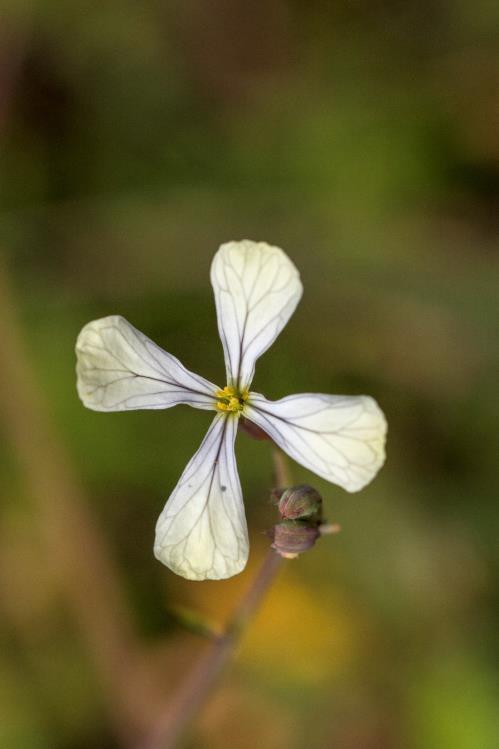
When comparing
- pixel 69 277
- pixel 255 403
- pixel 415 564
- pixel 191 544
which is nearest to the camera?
Answer: pixel 191 544

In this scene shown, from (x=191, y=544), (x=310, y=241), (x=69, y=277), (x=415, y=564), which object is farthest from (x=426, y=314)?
(x=191, y=544)

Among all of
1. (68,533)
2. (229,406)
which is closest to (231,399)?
(229,406)

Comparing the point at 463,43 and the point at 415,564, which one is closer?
the point at 415,564

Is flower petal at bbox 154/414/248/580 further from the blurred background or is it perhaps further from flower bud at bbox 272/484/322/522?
the blurred background

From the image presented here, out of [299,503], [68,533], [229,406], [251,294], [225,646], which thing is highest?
[251,294]

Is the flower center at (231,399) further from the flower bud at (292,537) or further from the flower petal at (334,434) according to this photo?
the flower bud at (292,537)

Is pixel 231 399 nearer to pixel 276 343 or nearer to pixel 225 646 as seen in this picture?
pixel 225 646

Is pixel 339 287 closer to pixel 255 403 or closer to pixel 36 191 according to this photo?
pixel 36 191
